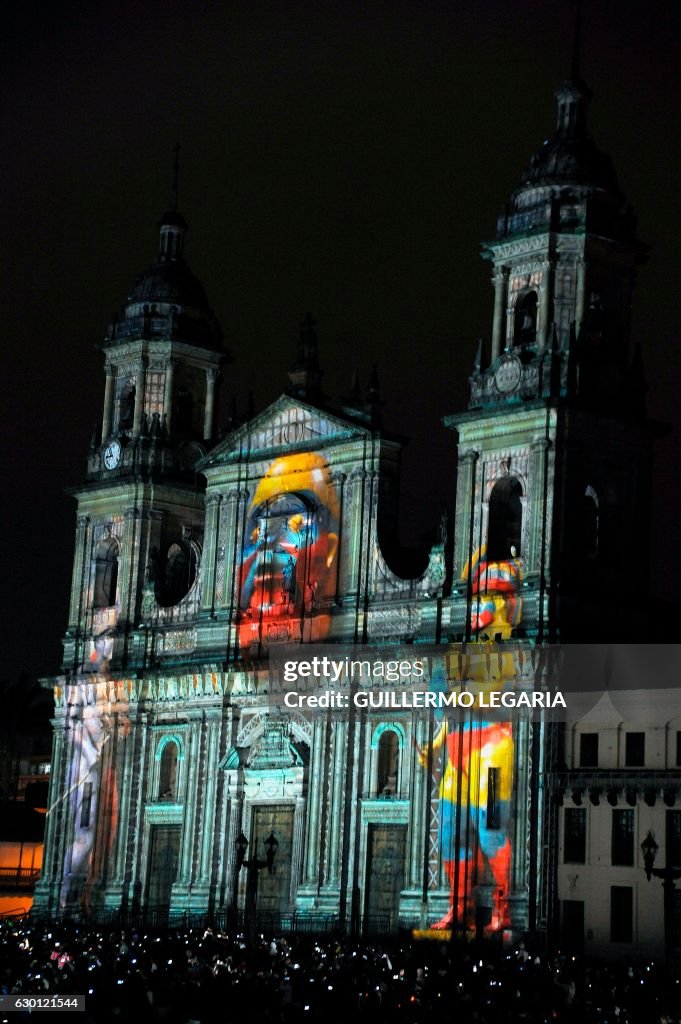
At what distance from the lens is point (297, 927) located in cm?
6538

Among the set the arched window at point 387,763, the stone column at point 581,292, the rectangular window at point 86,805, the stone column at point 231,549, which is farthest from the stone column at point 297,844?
the stone column at point 581,292

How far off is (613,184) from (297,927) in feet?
78.7

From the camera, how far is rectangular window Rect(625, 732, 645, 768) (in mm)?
59344

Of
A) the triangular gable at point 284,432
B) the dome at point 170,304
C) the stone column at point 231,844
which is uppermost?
the dome at point 170,304

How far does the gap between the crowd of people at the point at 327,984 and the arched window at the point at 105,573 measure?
2682cm

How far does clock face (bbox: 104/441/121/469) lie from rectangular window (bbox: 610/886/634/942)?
27807 millimetres

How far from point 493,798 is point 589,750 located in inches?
122

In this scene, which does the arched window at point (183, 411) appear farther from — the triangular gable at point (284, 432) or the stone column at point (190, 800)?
the stone column at point (190, 800)

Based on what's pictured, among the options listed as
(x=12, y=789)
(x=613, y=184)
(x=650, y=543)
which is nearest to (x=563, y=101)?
(x=613, y=184)

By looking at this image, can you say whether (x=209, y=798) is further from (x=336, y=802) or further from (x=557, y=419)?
(x=557, y=419)

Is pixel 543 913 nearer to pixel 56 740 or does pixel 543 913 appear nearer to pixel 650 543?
pixel 650 543

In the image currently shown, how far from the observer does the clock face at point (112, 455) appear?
7825 cm

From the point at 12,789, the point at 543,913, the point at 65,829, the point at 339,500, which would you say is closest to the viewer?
the point at 543,913

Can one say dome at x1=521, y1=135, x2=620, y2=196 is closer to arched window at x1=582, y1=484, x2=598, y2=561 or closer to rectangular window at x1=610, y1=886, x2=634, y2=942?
arched window at x1=582, y1=484, x2=598, y2=561
